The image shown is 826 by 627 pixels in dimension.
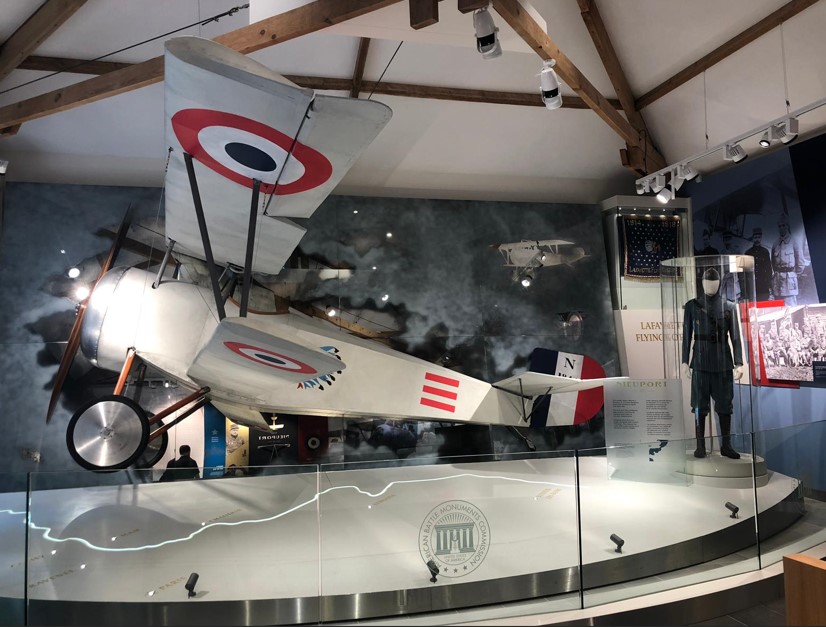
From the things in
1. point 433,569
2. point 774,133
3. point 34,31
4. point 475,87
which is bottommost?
point 433,569

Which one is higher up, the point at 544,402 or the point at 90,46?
the point at 90,46

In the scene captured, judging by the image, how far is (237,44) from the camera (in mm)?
4680

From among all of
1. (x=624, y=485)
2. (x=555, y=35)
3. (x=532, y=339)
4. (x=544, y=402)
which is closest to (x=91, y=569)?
(x=624, y=485)

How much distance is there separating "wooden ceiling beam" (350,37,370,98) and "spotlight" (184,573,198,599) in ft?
17.5

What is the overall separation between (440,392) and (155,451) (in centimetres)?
312

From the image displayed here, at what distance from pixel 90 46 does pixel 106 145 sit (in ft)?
3.76

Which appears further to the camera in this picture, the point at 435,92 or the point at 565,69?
the point at 435,92

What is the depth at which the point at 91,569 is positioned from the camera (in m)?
2.96

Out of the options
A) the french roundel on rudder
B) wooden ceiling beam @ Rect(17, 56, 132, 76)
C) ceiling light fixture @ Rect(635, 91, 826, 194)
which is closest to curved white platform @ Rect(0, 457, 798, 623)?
the french roundel on rudder

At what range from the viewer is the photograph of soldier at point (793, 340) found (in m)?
6.53

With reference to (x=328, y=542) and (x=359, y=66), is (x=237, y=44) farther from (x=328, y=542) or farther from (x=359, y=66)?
(x=328, y=542)

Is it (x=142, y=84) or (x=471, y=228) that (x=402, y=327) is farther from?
(x=142, y=84)

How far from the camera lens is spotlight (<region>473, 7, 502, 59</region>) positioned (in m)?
3.96

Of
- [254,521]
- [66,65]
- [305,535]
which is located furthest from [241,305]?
[66,65]
